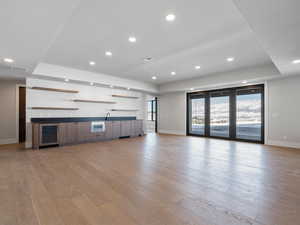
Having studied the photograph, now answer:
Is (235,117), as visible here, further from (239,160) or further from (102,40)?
(102,40)

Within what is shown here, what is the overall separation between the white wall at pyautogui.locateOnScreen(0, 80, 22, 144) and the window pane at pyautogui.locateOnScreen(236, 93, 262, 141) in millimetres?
9347

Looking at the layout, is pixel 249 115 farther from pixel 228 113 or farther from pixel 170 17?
pixel 170 17

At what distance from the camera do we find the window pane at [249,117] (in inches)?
239

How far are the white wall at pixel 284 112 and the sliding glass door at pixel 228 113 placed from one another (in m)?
0.33

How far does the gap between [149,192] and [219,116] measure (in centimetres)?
606

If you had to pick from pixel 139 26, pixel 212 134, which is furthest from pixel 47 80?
pixel 212 134


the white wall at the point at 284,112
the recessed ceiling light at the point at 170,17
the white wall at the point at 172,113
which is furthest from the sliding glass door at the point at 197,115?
the recessed ceiling light at the point at 170,17

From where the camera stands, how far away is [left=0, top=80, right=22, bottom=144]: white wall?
5.71 m

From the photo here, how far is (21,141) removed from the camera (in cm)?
605

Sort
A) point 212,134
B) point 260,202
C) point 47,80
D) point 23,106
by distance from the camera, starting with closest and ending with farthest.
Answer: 1. point 260,202
2. point 47,80
3. point 23,106
4. point 212,134

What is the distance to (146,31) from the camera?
3.11 metres

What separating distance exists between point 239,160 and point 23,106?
26.9ft

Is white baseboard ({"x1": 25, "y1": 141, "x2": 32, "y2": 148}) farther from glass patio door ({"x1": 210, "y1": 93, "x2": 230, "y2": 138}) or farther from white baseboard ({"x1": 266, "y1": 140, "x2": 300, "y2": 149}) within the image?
white baseboard ({"x1": 266, "y1": 140, "x2": 300, "y2": 149})

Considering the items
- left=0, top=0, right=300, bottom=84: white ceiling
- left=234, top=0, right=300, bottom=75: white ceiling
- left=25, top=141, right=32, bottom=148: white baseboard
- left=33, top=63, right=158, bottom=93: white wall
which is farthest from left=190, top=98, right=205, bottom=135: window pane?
left=25, top=141, right=32, bottom=148: white baseboard
